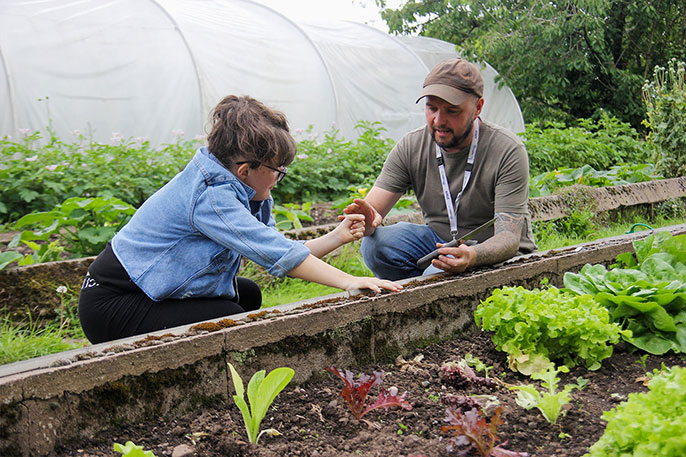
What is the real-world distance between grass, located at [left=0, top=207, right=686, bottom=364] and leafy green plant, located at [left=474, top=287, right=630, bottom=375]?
1.84 m

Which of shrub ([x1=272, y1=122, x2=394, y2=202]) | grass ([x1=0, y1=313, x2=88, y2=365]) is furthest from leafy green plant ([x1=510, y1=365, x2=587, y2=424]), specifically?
shrub ([x1=272, y1=122, x2=394, y2=202])

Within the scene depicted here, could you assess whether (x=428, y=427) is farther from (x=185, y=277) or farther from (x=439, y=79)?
(x=439, y=79)

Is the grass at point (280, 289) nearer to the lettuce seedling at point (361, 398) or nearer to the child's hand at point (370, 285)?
the child's hand at point (370, 285)

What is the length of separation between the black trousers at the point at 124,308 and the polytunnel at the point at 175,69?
4146mm

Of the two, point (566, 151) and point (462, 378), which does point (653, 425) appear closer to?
point (462, 378)

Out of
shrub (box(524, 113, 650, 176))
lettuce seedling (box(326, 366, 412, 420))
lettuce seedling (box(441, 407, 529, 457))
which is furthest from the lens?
shrub (box(524, 113, 650, 176))

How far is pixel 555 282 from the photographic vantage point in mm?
3230

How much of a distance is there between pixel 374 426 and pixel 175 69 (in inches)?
317

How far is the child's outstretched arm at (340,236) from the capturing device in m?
2.97

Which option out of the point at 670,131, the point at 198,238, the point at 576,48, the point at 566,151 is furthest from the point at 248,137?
the point at 576,48

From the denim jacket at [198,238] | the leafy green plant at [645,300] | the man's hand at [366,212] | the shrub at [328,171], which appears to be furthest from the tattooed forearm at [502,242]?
the shrub at [328,171]

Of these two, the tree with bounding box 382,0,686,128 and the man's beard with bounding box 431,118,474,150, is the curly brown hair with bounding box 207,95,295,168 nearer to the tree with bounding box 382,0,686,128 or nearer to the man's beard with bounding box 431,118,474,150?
the man's beard with bounding box 431,118,474,150

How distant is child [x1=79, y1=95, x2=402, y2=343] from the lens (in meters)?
2.43

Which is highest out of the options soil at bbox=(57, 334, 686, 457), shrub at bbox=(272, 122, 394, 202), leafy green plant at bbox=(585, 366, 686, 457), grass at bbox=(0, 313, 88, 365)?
leafy green plant at bbox=(585, 366, 686, 457)
